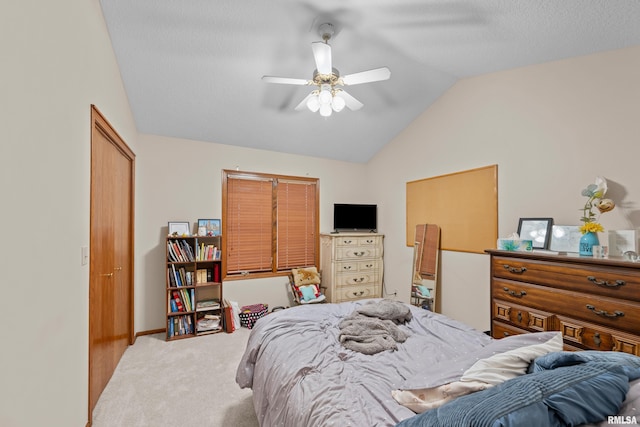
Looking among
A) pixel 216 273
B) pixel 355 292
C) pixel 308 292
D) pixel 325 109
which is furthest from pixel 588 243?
pixel 216 273

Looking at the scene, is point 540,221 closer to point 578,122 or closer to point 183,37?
point 578,122

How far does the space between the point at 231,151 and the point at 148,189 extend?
1.18 m

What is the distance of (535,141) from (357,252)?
267 centimetres

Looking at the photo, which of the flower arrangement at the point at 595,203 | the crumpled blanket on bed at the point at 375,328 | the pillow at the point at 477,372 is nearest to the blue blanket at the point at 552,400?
the pillow at the point at 477,372

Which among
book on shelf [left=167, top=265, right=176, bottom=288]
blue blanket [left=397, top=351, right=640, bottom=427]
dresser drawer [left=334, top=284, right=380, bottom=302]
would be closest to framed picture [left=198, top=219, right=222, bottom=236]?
book on shelf [left=167, top=265, right=176, bottom=288]

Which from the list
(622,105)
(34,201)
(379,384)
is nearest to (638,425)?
(379,384)

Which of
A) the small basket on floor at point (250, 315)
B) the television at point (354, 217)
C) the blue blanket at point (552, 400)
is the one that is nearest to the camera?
the blue blanket at point (552, 400)

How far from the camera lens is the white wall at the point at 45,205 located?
1.05 meters

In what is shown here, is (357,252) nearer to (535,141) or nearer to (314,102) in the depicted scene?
(535,141)

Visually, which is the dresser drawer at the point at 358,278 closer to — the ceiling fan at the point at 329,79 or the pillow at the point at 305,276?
the pillow at the point at 305,276

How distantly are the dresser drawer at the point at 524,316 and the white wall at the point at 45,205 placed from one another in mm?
3029

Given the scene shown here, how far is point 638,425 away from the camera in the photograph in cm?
70

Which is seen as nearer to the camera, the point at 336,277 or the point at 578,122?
the point at 578,122

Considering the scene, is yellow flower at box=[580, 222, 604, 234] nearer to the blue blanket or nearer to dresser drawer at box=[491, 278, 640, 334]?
dresser drawer at box=[491, 278, 640, 334]
